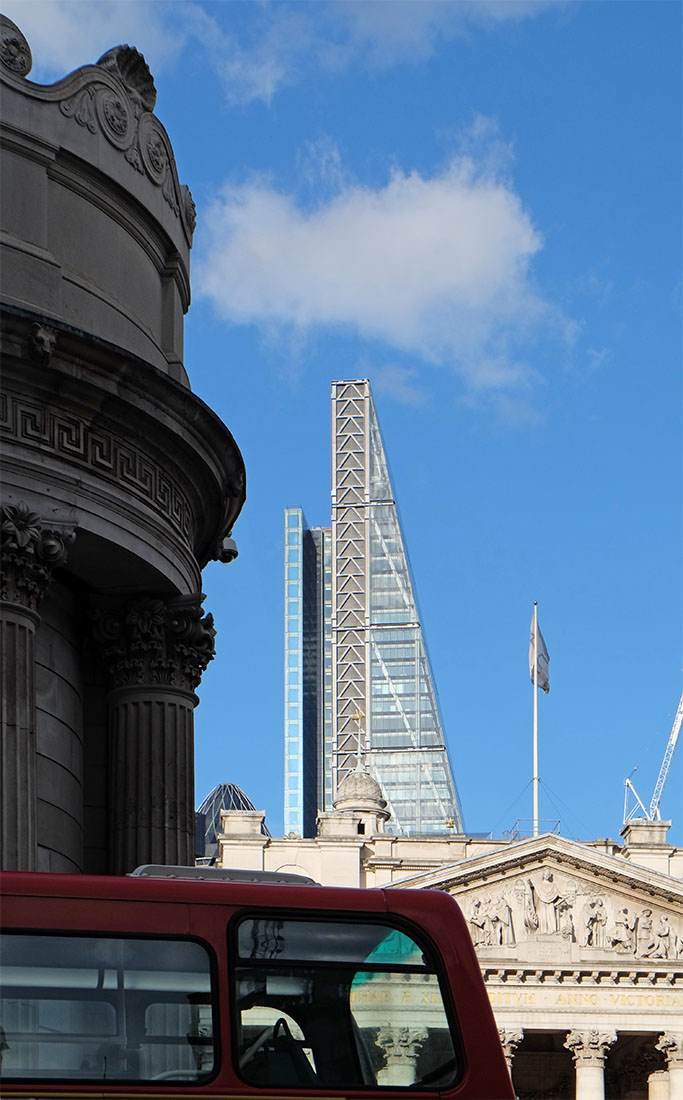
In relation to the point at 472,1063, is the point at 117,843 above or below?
above

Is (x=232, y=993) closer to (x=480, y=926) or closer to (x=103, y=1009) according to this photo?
(x=103, y=1009)

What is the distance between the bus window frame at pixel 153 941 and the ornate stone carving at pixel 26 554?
5.58 meters

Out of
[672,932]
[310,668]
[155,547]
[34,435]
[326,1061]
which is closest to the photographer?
[326,1061]

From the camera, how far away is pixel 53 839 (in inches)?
625

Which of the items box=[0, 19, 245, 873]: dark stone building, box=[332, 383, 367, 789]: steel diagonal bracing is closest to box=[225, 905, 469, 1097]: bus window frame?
box=[0, 19, 245, 873]: dark stone building

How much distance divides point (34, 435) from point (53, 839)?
136 inches

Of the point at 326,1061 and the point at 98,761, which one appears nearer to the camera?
the point at 326,1061

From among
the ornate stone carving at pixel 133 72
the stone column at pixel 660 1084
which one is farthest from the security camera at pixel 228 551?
the stone column at pixel 660 1084

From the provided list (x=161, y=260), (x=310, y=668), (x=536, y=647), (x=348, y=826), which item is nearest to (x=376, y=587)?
(x=310, y=668)

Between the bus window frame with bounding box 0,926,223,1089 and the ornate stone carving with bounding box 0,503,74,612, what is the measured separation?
5.58 meters

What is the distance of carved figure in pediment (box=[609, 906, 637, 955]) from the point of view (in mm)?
69312

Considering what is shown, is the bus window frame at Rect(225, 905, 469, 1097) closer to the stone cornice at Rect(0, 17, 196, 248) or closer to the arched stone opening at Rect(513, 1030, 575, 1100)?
the stone cornice at Rect(0, 17, 196, 248)

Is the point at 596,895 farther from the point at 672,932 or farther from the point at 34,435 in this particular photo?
the point at 34,435

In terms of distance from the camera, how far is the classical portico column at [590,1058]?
6781 centimetres
